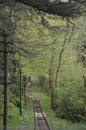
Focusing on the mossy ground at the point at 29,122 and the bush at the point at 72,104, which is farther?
the bush at the point at 72,104

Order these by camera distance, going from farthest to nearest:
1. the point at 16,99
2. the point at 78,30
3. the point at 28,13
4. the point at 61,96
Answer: the point at 78,30, the point at 16,99, the point at 61,96, the point at 28,13

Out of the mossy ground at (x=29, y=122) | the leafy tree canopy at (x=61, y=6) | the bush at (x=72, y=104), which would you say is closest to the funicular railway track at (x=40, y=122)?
the mossy ground at (x=29, y=122)

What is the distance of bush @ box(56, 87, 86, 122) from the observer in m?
40.3

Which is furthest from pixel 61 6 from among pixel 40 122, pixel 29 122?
pixel 40 122

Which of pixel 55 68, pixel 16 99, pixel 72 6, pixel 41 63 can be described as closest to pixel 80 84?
pixel 16 99

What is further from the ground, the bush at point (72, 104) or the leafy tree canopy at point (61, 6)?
the leafy tree canopy at point (61, 6)

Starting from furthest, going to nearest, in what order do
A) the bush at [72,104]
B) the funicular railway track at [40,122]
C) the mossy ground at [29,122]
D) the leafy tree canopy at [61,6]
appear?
the bush at [72,104] → the funicular railway track at [40,122] → the mossy ground at [29,122] → the leafy tree canopy at [61,6]

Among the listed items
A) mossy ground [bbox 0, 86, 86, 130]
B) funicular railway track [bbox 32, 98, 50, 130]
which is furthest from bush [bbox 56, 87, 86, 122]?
funicular railway track [bbox 32, 98, 50, 130]

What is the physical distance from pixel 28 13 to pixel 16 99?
101ft

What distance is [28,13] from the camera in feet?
68.9

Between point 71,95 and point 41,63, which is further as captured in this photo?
point 41,63

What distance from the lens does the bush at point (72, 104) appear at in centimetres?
4034

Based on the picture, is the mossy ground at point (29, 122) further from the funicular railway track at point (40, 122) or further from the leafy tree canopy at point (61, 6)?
the leafy tree canopy at point (61, 6)

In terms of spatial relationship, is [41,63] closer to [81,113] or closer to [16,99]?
[16,99]
